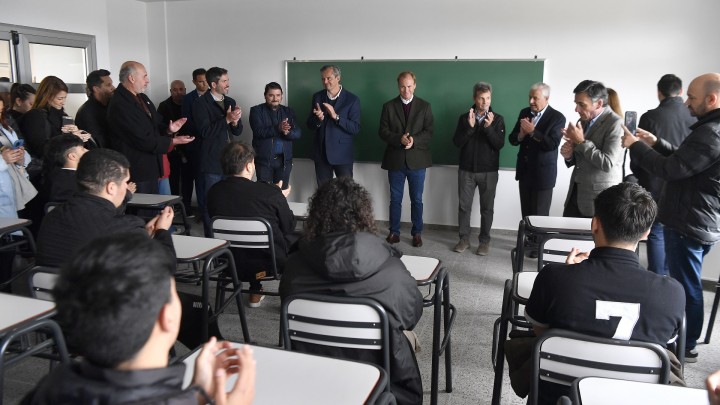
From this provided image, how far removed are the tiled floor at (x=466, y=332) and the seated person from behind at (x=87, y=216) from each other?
0.98 metres

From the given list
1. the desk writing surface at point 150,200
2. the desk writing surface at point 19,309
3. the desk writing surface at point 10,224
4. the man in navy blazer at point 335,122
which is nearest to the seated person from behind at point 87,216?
the desk writing surface at point 19,309

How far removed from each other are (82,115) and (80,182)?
266 cm

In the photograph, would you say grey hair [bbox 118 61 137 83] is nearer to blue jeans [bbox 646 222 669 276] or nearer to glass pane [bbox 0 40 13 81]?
glass pane [bbox 0 40 13 81]

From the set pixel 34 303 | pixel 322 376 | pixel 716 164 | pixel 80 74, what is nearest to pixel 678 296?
pixel 322 376

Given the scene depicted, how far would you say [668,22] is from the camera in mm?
5109

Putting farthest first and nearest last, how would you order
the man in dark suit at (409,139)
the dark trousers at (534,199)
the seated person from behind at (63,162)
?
Result: the man in dark suit at (409,139) < the dark trousers at (534,199) < the seated person from behind at (63,162)

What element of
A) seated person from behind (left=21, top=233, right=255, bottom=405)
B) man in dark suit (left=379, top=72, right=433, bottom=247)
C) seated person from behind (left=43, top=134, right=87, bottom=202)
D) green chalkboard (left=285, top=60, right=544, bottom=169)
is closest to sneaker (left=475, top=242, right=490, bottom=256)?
man in dark suit (left=379, top=72, right=433, bottom=247)

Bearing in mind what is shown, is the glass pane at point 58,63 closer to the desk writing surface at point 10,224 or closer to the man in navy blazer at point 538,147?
the desk writing surface at point 10,224

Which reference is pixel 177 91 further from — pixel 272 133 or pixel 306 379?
pixel 306 379

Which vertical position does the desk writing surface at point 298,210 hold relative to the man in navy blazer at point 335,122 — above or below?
below

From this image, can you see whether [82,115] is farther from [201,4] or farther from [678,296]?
[678,296]

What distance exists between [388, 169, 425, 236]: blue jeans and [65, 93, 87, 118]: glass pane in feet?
11.9

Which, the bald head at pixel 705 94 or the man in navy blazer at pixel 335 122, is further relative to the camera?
the man in navy blazer at pixel 335 122

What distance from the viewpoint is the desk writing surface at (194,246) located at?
2.74 metres
